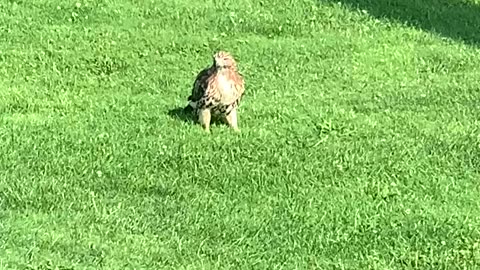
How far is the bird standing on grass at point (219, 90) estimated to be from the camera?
8.48 meters

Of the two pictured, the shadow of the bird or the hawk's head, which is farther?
the shadow of the bird

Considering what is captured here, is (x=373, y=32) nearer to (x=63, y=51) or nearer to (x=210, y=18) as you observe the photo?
(x=210, y=18)

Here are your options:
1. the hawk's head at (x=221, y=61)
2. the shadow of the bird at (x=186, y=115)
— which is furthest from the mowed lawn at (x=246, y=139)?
the hawk's head at (x=221, y=61)

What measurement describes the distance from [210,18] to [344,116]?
3.51 meters

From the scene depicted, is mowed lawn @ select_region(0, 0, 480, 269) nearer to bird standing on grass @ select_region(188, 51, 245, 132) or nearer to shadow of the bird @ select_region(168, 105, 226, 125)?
shadow of the bird @ select_region(168, 105, 226, 125)

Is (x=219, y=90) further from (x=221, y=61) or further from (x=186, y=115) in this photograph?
(x=186, y=115)

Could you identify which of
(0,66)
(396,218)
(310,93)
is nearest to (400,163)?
(396,218)

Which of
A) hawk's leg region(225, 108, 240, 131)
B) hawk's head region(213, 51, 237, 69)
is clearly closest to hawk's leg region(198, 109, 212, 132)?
hawk's leg region(225, 108, 240, 131)

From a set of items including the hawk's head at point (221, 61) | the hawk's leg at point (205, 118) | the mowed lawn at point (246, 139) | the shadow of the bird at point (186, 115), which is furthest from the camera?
the shadow of the bird at point (186, 115)

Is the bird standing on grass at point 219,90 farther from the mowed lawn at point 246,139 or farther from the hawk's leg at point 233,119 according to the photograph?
the mowed lawn at point 246,139

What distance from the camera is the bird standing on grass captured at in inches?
334

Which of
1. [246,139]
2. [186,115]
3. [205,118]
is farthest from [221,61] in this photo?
[186,115]

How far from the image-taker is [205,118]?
869 centimetres

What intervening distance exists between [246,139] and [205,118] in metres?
0.37
